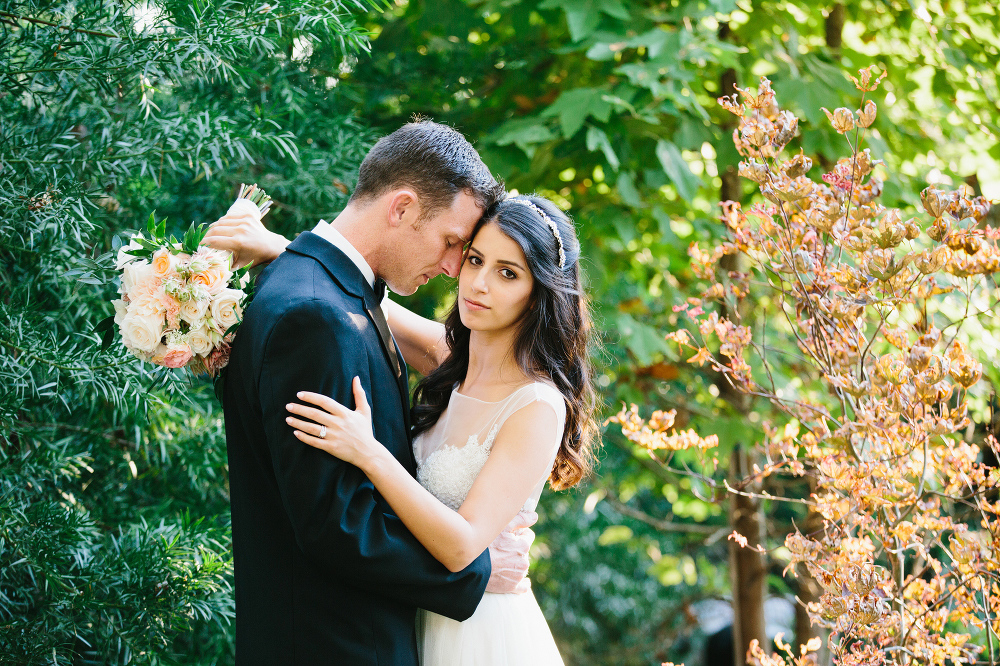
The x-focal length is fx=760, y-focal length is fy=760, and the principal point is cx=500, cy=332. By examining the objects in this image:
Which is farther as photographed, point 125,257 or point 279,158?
point 279,158

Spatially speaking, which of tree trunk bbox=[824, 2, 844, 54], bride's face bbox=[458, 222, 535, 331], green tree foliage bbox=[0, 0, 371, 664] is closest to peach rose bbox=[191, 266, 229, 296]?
green tree foliage bbox=[0, 0, 371, 664]

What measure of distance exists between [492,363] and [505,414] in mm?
271

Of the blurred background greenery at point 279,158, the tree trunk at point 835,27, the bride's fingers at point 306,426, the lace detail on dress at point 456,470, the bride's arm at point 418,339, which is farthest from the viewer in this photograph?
the tree trunk at point 835,27

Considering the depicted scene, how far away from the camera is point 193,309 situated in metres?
1.70

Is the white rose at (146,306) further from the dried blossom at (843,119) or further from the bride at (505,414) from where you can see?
the dried blossom at (843,119)

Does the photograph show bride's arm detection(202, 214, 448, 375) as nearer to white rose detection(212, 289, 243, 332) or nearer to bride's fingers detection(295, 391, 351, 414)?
white rose detection(212, 289, 243, 332)

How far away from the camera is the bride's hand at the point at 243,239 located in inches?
81.4

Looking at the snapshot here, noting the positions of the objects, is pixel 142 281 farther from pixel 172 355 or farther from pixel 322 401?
pixel 322 401

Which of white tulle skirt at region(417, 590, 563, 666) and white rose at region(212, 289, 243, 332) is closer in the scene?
white rose at region(212, 289, 243, 332)

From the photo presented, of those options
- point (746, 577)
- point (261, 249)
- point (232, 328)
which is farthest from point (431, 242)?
point (746, 577)

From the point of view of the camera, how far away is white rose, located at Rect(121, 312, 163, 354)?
1675 millimetres

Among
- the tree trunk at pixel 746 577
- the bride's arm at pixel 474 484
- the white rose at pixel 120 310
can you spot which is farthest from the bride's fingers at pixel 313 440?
the tree trunk at pixel 746 577

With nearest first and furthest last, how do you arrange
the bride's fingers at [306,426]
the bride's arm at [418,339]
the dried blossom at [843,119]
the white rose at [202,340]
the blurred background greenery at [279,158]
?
1. the bride's fingers at [306,426]
2. the white rose at [202,340]
3. the dried blossom at [843,119]
4. the blurred background greenery at [279,158]
5. the bride's arm at [418,339]

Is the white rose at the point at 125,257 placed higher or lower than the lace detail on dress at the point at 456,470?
higher
